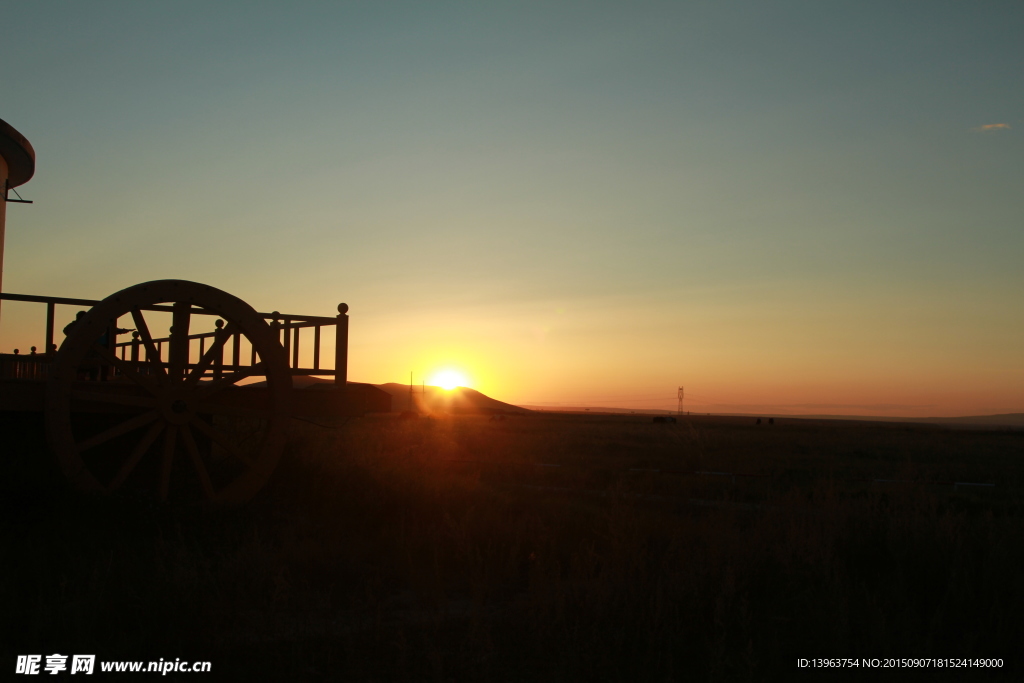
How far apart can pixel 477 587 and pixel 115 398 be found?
4.92 meters

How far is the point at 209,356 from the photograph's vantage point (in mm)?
9750

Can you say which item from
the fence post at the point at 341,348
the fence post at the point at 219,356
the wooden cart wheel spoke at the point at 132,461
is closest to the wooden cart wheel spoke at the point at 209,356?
the fence post at the point at 219,356

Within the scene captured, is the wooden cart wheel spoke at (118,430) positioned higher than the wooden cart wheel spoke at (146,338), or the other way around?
the wooden cart wheel spoke at (146,338)

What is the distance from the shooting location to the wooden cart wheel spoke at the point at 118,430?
29.3 ft

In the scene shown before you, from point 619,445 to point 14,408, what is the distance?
3121 cm

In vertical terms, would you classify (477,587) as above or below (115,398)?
below

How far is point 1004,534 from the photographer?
9.05 metres

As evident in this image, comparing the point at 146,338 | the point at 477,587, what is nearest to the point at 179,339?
the point at 146,338

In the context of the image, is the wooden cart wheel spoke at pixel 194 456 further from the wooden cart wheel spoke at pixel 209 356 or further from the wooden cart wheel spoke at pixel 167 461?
the wooden cart wheel spoke at pixel 209 356

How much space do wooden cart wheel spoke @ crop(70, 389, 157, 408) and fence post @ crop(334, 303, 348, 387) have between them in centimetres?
258

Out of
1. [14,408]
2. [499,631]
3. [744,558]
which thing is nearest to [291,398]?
[14,408]

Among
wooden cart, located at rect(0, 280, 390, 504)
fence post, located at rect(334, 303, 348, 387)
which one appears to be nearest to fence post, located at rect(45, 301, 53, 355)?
wooden cart, located at rect(0, 280, 390, 504)

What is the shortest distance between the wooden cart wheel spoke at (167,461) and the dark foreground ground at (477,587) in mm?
447

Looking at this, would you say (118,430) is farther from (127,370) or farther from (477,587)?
(477,587)
